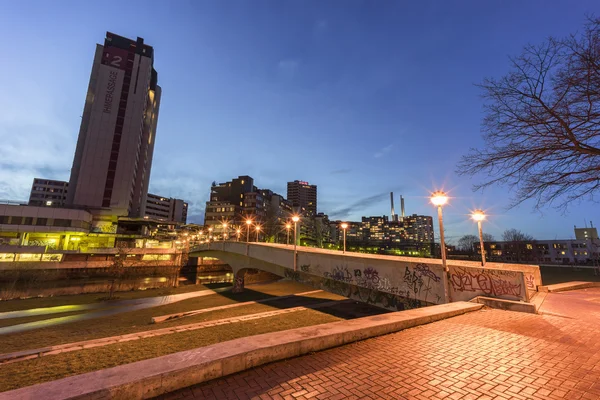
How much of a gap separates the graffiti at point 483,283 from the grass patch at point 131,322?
1702 cm

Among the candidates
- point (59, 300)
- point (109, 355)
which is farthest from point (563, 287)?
point (59, 300)

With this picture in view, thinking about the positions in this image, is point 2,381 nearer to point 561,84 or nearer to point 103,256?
point 561,84

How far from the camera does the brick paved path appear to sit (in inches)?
149

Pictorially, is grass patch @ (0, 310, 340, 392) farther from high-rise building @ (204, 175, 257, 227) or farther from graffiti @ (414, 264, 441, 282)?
high-rise building @ (204, 175, 257, 227)

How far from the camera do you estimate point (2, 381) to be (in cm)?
905

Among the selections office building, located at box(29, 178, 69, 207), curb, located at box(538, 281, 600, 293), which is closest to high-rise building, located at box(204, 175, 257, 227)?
office building, located at box(29, 178, 69, 207)

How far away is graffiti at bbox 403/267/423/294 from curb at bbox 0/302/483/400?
7.17 metres

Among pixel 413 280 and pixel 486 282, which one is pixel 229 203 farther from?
pixel 486 282

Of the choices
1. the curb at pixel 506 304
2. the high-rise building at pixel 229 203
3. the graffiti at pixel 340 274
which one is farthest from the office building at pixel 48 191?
the curb at pixel 506 304

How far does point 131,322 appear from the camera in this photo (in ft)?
65.8

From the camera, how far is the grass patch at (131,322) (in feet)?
49.6

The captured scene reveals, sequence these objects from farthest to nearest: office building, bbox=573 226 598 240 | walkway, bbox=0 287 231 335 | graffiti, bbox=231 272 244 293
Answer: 1. office building, bbox=573 226 598 240
2. graffiti, bbox=231 272 244 293
3. walkway, bbox=0 287 231 335

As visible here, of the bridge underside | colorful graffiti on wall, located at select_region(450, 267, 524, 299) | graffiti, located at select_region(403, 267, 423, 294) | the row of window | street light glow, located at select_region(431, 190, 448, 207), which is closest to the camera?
colorful graffiti on wall, located at select_region(450, 267, 524, 299)

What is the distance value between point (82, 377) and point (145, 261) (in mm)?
61404
